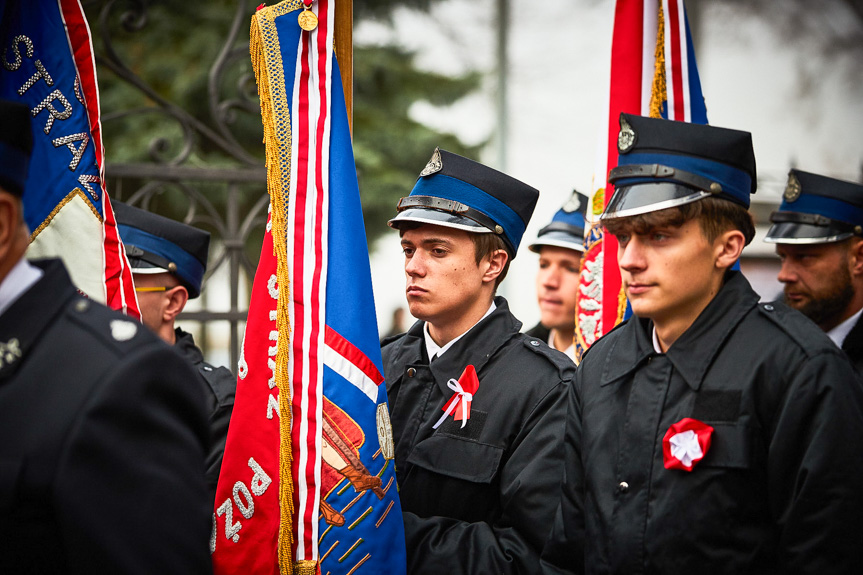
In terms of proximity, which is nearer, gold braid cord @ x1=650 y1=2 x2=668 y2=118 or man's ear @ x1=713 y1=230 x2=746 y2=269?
man's ear @ x1=713 y1=230 x2=746 y2=269

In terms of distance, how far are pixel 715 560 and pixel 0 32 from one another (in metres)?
2.81

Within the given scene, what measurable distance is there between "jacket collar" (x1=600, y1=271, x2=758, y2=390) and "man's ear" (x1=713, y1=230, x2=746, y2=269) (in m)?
0.07

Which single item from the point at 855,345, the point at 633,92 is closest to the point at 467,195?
the point at 633,92

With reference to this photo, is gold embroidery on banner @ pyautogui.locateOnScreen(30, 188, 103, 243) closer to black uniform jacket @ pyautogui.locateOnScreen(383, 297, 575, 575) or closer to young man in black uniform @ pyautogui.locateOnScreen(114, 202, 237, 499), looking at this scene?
young man in black uniform @ pyautogui.locateOnScreen(114, 202, 237, 499)

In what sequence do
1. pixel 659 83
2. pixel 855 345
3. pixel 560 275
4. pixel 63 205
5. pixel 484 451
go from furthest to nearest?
pixel 560 275 → pixel 855 345 → pixel 659 83 → pixel 484 451 → pixel 63 205

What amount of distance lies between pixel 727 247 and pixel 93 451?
1919mm

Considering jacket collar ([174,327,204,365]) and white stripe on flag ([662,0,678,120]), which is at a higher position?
white stripe on flag ([662,0,678,120])

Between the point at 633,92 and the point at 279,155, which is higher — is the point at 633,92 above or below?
above

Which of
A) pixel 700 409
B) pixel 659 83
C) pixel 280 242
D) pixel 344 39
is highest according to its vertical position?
pixel 659 83

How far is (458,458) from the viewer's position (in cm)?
286

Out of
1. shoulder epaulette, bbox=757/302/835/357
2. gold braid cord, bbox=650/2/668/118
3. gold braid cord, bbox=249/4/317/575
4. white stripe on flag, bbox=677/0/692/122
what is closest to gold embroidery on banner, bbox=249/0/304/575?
gold braid cord, bbox=249/4/317/575

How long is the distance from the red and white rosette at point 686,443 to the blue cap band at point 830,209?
2.88 m

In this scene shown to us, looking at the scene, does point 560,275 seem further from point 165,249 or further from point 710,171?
point 710,171

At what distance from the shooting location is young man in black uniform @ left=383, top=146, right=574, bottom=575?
2684 millimetres
